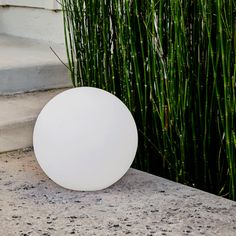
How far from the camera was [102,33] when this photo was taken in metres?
2.27

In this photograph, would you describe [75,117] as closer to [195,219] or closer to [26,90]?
[195,219]

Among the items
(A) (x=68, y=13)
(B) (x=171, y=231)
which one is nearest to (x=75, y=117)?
(B) (x=171, y=231)

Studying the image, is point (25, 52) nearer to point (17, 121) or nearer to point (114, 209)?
point (17, 121)

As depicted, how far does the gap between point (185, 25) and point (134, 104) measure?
15.2 inches

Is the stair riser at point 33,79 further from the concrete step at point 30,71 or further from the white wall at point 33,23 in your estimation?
the white wall at point 33,23

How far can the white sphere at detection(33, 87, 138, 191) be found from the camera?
69.6 inches

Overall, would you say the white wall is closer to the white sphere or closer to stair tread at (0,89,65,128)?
stair tread at (0,89,65,128)

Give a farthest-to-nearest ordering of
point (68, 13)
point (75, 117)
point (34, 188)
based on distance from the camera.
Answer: point (68, 13)
point (34, 188)
point (75, 117)

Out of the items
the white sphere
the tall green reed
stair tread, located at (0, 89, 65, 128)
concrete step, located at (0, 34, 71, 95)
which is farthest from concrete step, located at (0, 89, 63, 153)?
the white sphere

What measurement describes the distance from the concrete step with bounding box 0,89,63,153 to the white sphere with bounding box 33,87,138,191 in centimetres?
49

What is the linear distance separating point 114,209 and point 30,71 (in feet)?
3.76

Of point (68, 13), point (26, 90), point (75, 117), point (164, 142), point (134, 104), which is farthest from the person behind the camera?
point (26, 90)

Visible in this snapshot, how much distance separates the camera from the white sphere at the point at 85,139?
177 cm

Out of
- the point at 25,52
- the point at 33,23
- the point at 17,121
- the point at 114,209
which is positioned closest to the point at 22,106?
the point at 17,121
